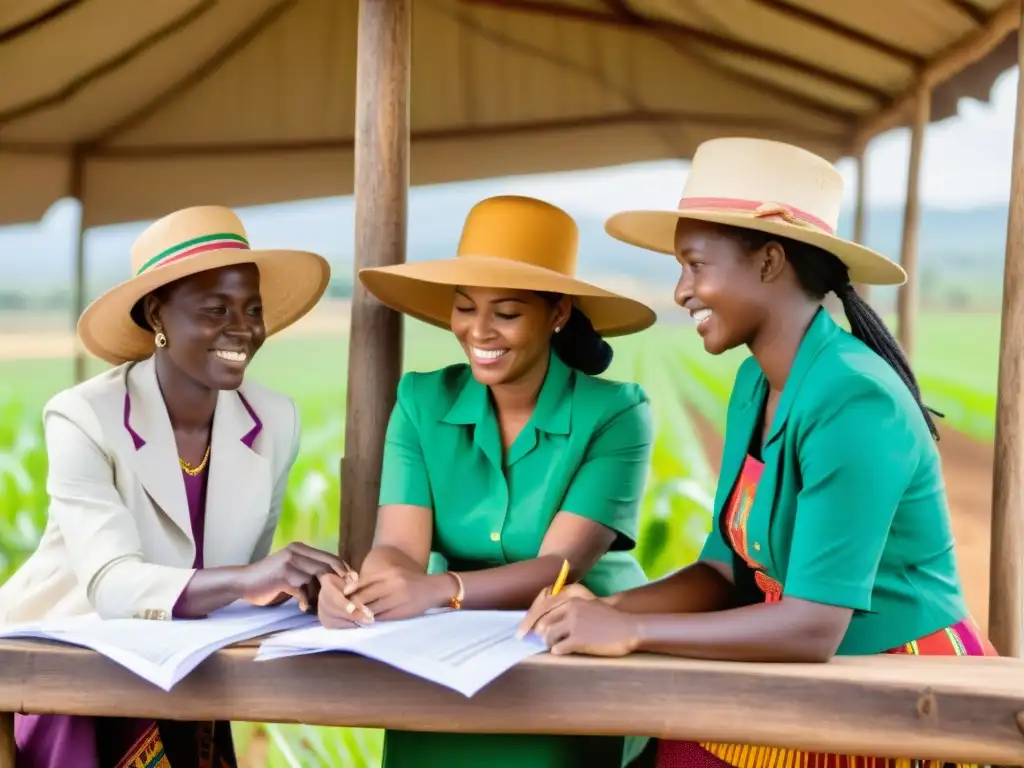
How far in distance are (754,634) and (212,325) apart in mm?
1295

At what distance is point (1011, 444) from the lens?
2.46 m

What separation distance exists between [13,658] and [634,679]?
3.17ft

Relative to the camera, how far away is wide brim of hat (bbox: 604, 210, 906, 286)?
1.91m

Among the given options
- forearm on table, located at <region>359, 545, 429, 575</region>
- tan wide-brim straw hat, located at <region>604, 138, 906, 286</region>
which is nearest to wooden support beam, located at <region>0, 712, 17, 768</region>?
forearm on table, located at <region>359, 545, 429, 575</region>

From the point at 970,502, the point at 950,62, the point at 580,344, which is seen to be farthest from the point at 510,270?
the point at 970,502

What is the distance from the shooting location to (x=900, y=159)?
4.59m

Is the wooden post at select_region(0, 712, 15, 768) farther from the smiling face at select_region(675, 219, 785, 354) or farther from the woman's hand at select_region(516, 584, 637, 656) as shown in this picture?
the smiling face at select_region(675, 219, 785, 354)

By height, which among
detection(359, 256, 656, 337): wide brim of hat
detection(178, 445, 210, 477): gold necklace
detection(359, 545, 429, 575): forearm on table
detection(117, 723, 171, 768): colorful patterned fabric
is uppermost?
detection(359, 256, 656, 337): wide brim of hat

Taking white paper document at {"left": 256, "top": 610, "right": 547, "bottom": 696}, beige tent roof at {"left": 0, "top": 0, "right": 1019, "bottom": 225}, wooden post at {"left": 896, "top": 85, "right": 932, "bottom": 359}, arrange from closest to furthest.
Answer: white paper document at {"left": 256, "top": 610, "right": 547, "bottom": 696} → wooden post at {"left": 896, "top": 85, "right": 932, "bottom": 359} → beige tent roof at {"left": 0, "top": 0, "right": 1019, "bottom": 225}

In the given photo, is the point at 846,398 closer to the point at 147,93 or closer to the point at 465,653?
the point at 465,653

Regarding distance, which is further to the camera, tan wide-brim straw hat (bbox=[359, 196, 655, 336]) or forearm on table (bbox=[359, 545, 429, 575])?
tan wide-brim straw hat (bbox=[359, 196, 655, 336])

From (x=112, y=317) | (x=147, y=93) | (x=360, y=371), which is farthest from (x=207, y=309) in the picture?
(x=147, y=93)

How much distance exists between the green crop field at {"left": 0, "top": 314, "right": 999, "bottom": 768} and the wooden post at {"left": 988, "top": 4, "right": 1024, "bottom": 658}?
2138 millimetres

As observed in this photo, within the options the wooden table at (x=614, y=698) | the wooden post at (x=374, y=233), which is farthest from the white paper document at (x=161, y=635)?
the wooden post at (x=374, y=233)
